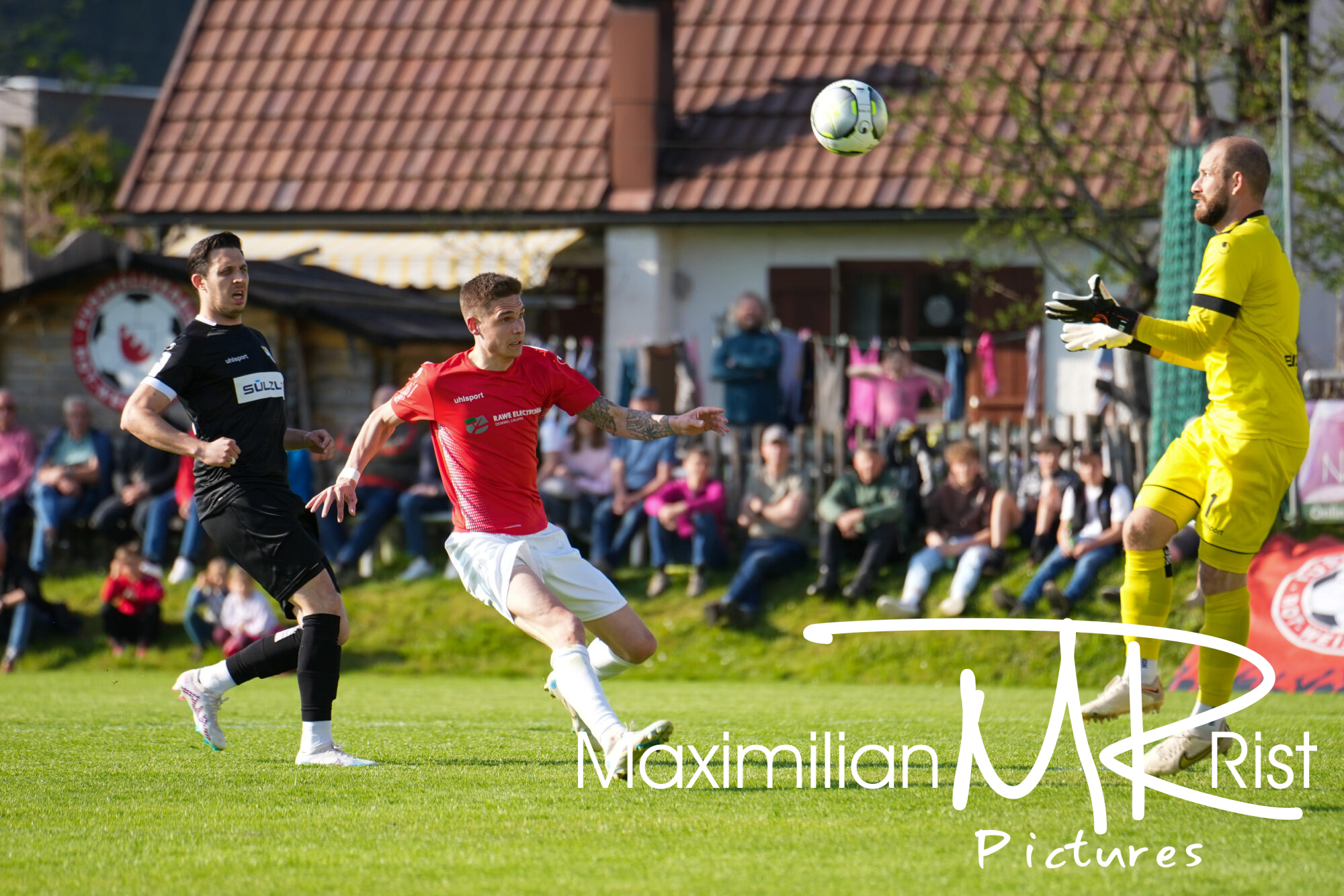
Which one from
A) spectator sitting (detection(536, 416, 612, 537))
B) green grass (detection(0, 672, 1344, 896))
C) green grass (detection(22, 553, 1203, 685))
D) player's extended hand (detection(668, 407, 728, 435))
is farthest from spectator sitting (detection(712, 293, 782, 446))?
player's extended hand (detection(668, 407, 728, 435))

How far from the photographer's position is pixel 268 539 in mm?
Result: 7289

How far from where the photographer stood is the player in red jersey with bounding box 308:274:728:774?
6.91m

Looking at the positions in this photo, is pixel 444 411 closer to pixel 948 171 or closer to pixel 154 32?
pixel 948 171

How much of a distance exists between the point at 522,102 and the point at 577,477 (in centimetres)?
772

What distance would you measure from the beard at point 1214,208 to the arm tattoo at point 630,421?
2.35 meters

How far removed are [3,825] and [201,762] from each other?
4.82ft

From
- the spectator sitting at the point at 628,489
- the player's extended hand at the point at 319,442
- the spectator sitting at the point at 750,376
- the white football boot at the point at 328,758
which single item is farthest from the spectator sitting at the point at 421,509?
the white football boot at the point at 328,758

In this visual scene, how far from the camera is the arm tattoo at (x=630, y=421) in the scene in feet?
23.7

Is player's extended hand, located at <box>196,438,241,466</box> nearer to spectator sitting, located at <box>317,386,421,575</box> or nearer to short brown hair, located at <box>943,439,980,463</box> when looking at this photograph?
short brown hair, located at <box>943,439,980,463</box>

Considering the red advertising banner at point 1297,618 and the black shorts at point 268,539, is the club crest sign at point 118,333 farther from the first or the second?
the black shorts at point 268,539

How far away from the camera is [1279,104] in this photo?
648 inches

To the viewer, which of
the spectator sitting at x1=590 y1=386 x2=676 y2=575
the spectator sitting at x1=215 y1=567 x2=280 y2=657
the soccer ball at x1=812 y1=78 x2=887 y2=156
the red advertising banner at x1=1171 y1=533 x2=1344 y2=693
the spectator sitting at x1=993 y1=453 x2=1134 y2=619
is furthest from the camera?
the spectator sitting at x1=590 y1=386 x2=676 y2=575

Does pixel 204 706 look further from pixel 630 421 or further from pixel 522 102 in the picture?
pixel 522 102

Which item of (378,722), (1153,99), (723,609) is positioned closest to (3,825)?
(378,722)
